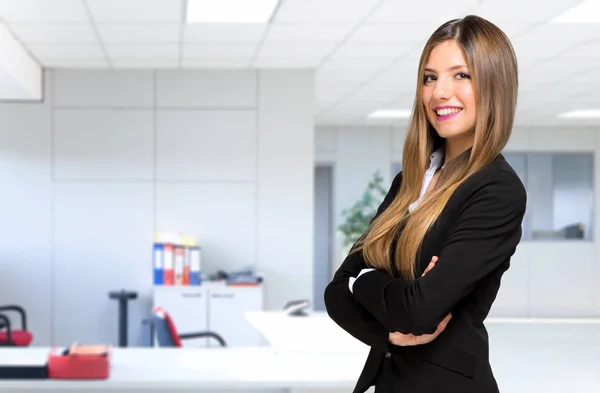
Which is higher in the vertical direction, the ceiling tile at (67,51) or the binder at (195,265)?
the ceiling tile at (67,51)

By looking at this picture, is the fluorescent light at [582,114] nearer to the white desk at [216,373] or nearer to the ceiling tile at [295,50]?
the ceiling tile at [295,50]

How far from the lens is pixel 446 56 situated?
140cm

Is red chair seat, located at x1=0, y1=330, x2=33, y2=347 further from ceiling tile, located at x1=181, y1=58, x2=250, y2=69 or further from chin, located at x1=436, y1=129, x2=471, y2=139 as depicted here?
chin, located at x1=436, y1=129, x2=471, y2=139

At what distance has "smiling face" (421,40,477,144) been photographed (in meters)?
1.38

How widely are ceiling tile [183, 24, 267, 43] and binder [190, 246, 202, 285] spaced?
5.93ft

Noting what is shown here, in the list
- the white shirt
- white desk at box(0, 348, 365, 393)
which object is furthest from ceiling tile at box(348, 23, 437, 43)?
the white shirt

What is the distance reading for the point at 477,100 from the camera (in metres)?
1.36

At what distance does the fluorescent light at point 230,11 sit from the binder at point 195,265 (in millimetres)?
2136

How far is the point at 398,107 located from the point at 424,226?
8.85 meters

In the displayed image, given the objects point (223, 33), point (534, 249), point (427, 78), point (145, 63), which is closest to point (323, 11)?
point (223, 33)

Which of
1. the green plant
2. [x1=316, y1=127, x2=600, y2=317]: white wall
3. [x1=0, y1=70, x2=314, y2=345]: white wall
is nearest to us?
[x1=0, y1=70, x2=314, y2=345]: white wall

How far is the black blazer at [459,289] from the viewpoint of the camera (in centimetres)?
129

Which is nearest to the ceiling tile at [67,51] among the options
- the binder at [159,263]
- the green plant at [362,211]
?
the binder at [159,263]

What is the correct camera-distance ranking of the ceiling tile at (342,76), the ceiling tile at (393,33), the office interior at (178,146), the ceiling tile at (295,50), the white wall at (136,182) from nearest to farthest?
the ceiling tile at (393,33)
the office interior at (178,146)
the ceiling tile at (295,50)
the white wall at (136,182)
the ceiling tile at (342,76)
